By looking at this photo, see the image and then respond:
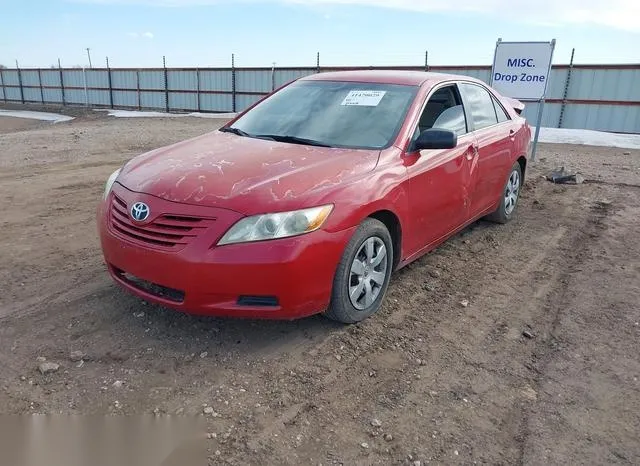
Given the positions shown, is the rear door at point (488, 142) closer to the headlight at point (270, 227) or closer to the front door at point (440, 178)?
the front door at point (440, 178)

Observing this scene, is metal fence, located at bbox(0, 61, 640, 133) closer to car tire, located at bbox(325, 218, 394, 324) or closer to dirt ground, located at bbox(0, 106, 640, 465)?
dirt ground, located at bbox(0, 106, 640, 465)

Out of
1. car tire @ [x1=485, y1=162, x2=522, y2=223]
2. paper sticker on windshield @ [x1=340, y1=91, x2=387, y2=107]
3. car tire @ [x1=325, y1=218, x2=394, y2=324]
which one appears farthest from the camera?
car tire @ [x1=485, y1=162, x2=522, y2=223]

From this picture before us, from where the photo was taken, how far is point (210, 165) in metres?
3.48

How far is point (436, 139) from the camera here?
381 cm

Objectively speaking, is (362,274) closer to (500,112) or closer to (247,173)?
(247,173)

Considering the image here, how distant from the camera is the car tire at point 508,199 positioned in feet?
19.1

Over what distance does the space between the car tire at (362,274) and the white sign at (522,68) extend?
819cm

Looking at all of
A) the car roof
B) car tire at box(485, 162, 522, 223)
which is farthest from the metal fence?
the car roof

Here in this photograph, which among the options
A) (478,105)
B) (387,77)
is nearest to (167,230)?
(387,77)

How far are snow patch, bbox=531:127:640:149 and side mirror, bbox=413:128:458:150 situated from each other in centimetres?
1150

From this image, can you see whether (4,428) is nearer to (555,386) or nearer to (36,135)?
(555,386)

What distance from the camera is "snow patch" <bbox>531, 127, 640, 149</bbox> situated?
1467 cm

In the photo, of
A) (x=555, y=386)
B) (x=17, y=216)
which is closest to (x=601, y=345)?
(x=555, y=386)

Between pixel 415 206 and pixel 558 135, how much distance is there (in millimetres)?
13959
